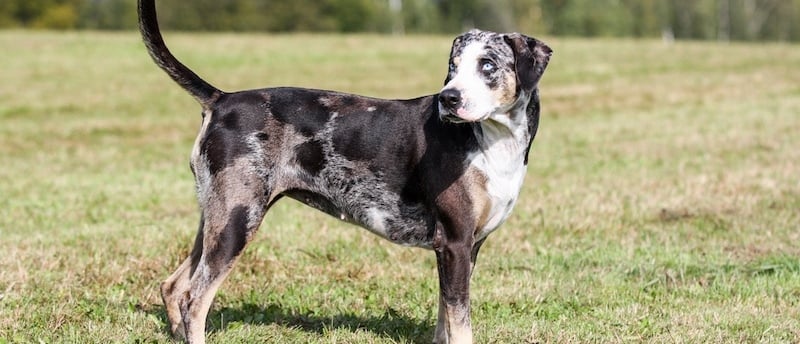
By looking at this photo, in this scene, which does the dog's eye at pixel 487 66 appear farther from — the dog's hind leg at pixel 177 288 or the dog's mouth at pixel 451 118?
the dog's hind leg at pixel 177 288

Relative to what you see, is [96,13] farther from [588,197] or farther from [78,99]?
[588,197]

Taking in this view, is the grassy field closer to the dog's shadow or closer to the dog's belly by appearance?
the dog's shadow

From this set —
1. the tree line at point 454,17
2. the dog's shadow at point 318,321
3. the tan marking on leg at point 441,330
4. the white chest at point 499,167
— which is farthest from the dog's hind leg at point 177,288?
the tree line at point 454,17

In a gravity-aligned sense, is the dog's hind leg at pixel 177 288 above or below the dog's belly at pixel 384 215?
below

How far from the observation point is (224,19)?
8750 centimetres

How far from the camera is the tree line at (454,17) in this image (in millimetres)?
84875

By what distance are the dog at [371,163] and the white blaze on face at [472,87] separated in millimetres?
32

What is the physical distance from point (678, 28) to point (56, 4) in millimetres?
58835

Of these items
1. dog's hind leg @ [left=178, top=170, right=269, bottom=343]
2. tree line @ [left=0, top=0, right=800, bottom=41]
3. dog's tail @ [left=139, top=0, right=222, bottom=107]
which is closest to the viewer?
dog's hind leg @ [left=178, top=170, right=269, bottom=343]

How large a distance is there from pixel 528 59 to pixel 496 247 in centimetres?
416

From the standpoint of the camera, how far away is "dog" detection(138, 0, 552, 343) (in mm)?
5598

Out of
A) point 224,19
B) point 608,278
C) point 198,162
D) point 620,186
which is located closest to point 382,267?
point 608,278

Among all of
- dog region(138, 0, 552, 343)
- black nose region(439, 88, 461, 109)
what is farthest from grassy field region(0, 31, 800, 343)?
black nose region(439, 88, 461, 109)

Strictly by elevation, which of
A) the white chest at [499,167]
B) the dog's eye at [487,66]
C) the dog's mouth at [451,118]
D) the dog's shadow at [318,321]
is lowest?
the dog's shadow at [318,321]
